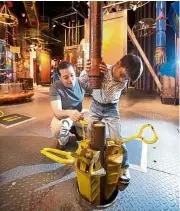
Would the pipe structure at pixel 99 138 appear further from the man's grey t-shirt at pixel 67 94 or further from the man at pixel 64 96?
the man's grey t-shirt at pixel 67 94

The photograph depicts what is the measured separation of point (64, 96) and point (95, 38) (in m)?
1.15

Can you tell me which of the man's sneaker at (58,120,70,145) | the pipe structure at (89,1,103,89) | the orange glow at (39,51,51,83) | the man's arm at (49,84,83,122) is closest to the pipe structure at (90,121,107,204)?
the pipe structure at (89,1,103,89)

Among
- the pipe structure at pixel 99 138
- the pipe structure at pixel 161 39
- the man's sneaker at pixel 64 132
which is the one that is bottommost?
the man's sneaker at pixel 64 132

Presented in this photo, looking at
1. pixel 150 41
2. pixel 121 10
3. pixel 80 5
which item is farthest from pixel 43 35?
pixel 121 10

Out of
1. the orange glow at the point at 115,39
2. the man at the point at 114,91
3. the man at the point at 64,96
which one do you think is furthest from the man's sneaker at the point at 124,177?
the orange glow at the point at 115,39

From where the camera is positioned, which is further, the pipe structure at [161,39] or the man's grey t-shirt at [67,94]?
the pipe structure at [161,39]

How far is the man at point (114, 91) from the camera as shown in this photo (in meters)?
1.39

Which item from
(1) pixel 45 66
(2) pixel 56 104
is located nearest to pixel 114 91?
(2) pixel 56 104

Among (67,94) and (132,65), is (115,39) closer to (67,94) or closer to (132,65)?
(67,94)

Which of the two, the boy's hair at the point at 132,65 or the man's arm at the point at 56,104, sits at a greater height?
the boy's hair at the point at 132,65

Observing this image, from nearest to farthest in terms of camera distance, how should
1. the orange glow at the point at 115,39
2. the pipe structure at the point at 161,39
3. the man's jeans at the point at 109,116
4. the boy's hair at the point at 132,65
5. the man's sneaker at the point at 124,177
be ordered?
1. the boy's hair at the point at 132,65
2. the man's sneaker at the point at 124,177
3. the man's jeans at the point at 109,116
4. the pipe structure at the point at 161,39
5. the orange glow at the point at 115,39

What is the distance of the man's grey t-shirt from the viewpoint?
6.85ft

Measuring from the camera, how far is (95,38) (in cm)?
111

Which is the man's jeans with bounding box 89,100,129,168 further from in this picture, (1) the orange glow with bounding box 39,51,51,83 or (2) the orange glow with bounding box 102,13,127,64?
(1) the orange glow with bounding box 39,51,51,83
